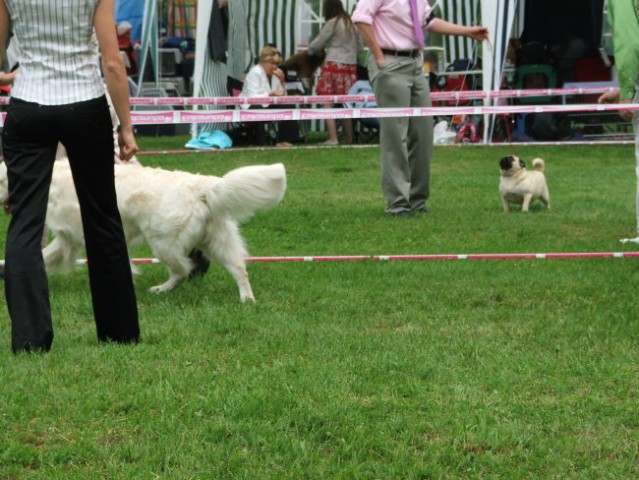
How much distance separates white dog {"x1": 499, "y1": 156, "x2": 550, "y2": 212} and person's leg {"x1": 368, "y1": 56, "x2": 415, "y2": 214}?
0.97 m

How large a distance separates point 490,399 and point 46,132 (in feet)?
6.48

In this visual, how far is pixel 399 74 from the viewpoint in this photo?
331 inches

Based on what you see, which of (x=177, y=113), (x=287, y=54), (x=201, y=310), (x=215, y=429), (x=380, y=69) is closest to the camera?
(x=215, y=429)

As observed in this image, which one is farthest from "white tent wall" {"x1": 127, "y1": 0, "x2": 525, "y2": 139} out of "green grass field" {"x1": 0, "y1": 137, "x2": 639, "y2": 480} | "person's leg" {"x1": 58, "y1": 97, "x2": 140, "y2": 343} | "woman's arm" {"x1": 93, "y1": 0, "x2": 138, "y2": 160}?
"woman's arm" {"x1": 93, "y1": 0, "x2": 138, "y2": 160}

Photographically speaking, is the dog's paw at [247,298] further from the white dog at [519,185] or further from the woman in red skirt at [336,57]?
the woman in red skirt at [336,57]

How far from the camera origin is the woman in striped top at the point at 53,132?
Answer: 4.15 meters

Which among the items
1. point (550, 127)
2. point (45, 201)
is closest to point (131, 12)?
point (550, 127)

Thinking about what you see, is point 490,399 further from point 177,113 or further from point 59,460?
point 177,113

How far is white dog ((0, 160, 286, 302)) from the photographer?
17.6 ft

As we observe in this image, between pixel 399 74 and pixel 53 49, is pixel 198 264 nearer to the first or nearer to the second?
pixel 53 49

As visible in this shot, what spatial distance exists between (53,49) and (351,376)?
5.60ft

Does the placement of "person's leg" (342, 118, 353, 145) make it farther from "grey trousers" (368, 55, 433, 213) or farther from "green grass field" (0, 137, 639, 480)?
"green grass field" (0, 137, 639, 480)

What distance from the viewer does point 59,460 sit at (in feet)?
10.4

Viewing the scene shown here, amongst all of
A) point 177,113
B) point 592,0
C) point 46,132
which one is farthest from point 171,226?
point 592,0
